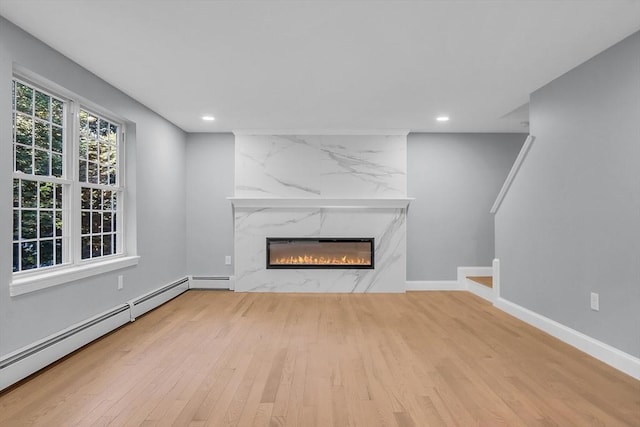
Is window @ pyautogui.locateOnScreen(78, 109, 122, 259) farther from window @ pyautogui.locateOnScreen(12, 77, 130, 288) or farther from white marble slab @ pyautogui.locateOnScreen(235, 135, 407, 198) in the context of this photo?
white marble slab @ pyautogui.locateOnScreen(235, 135, 407, 198)

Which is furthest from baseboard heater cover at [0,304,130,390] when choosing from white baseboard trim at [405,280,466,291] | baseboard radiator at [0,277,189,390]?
white baseboard trim at [405,280,466,291]

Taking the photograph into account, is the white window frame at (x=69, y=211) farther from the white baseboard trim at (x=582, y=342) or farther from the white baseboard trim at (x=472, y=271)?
the white baseboard trim at (x=472, y=271)

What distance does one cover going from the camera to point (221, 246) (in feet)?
17.6

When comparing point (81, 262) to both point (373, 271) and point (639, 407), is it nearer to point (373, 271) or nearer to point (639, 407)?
point (373, 271)

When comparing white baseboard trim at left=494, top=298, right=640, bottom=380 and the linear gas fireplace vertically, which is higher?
the linear gas fireplace

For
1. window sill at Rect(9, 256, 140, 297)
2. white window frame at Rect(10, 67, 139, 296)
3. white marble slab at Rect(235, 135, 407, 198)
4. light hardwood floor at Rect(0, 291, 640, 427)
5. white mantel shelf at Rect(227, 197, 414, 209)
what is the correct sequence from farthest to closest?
white marble slab at Rect(235, 135, 407, 198) < white mantel shelf at Rect(227, 197, 414, 209) < white window frame at Rect(10, 67, 139, 296) < window sill at Rect(9, 256, 140, 297) < light hardwood floor at Rect(0, 291, 640, 427)

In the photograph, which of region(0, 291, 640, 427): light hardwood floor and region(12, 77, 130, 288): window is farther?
region(12, 77, 130, 288): window

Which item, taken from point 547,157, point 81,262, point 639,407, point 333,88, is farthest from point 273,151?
point 639,407

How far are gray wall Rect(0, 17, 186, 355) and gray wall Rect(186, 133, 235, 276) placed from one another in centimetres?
17

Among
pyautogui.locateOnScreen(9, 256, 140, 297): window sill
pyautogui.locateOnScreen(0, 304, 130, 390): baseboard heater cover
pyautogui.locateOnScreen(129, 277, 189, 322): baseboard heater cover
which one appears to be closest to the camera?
pyautogui.locateOnScreen(0, 304, 130, 390): baseboard heater cover

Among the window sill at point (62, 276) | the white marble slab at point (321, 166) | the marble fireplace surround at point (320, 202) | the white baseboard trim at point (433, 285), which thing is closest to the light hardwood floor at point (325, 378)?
the window sill at point (62, 276)

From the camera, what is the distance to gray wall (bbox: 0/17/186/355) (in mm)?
2316

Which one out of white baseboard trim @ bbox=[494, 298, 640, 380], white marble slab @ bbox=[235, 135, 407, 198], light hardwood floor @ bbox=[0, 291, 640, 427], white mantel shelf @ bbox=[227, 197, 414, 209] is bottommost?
light hardwood floor @ bbox=[0, 291, 640, 427]

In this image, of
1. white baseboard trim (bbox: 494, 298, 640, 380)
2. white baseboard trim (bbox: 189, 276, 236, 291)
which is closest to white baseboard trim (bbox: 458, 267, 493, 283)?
white baseboard trim (bbox: 494, 298, 640, 380)
